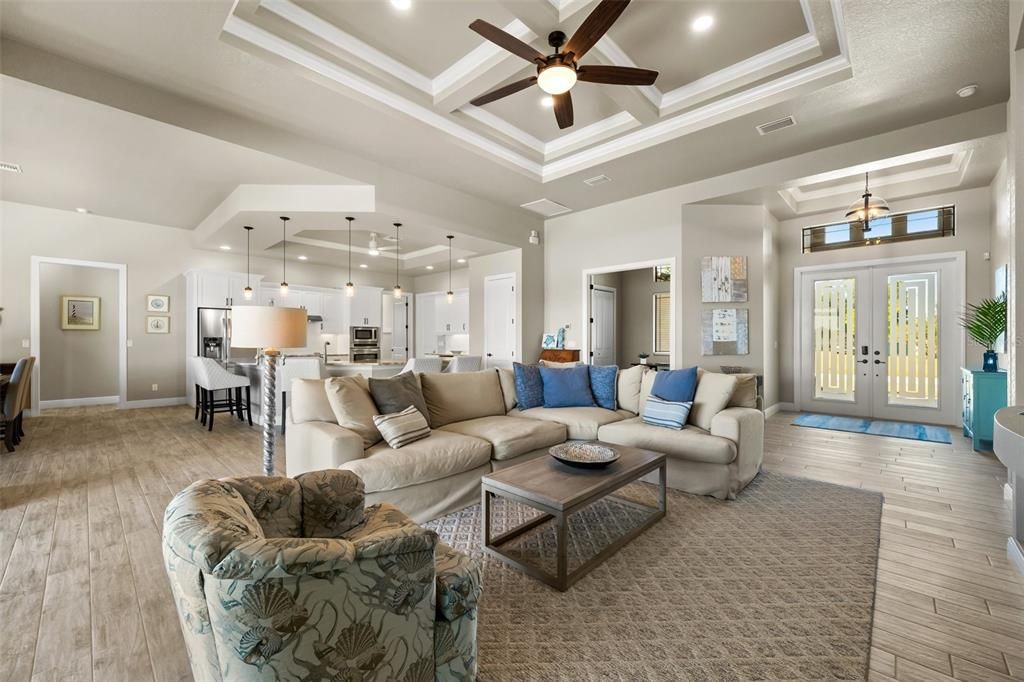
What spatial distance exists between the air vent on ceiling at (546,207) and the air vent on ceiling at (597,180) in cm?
81

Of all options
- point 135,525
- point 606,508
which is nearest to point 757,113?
point 606,508

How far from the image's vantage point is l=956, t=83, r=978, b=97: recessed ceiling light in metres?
3.32

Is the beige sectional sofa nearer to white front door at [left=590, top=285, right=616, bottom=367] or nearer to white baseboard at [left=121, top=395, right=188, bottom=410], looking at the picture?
white front door at [left=590, top=285, right=616, bottom=367]

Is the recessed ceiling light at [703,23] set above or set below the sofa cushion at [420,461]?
above

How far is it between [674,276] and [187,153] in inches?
216

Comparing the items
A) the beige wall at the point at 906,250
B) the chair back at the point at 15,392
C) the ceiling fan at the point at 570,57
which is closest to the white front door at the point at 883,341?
the beige wall at the point at 906,250

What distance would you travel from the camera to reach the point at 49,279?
7027 mm

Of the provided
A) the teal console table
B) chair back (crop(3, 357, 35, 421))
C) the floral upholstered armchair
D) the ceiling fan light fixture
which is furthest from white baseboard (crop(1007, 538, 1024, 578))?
chair back (crop(3, 357, 35, 421))

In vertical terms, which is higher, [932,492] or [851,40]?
[851,40]

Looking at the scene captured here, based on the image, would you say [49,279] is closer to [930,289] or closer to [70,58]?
[70,58]

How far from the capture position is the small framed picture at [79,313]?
6980mm

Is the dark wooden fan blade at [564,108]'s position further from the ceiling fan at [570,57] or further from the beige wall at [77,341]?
the beige wall at [77,341]

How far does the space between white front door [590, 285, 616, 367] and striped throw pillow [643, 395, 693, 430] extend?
3.49 meters

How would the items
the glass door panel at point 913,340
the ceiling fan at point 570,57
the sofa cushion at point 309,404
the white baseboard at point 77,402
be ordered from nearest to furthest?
the ceiling fan at point 570,57, the sofa cushion at point 309,404, the glass door panel at point 913,340, the white baseboard at point 77,402
